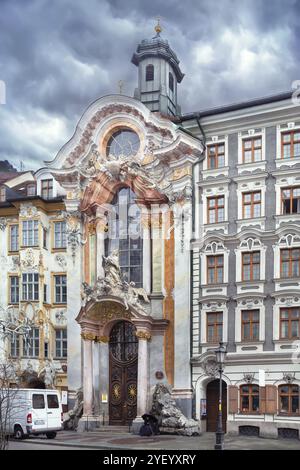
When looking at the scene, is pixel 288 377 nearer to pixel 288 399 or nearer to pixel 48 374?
pixel 288 399

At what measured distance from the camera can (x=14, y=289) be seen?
4778cm

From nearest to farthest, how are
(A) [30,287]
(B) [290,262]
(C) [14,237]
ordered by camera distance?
(B) [290,262], (A) [30,287], (C) [14,237]

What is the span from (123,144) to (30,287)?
1097 cm

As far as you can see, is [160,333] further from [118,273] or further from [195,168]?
[195,168]

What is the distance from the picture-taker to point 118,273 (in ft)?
135

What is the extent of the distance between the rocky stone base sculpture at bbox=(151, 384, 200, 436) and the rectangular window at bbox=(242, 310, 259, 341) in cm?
522

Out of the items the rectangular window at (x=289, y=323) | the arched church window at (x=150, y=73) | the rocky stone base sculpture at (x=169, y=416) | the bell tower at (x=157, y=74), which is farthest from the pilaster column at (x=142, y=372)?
the arched church window at (x=150, y=73)

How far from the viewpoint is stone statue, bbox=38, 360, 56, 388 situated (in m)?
44.9

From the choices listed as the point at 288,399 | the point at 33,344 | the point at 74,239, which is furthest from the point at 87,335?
the point at 288,399

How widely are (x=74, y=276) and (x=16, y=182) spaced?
1061cm

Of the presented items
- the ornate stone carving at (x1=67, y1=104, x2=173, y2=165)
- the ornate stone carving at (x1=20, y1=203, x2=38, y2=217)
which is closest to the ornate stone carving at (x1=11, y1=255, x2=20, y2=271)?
the ornate stone carving at (x1=20, y1=203, x2=38, y2=217)

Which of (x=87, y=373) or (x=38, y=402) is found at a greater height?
(x=87, y=373)

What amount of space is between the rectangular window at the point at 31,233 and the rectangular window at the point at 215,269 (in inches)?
494

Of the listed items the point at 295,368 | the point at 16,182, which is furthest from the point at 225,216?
the point at 16,182
